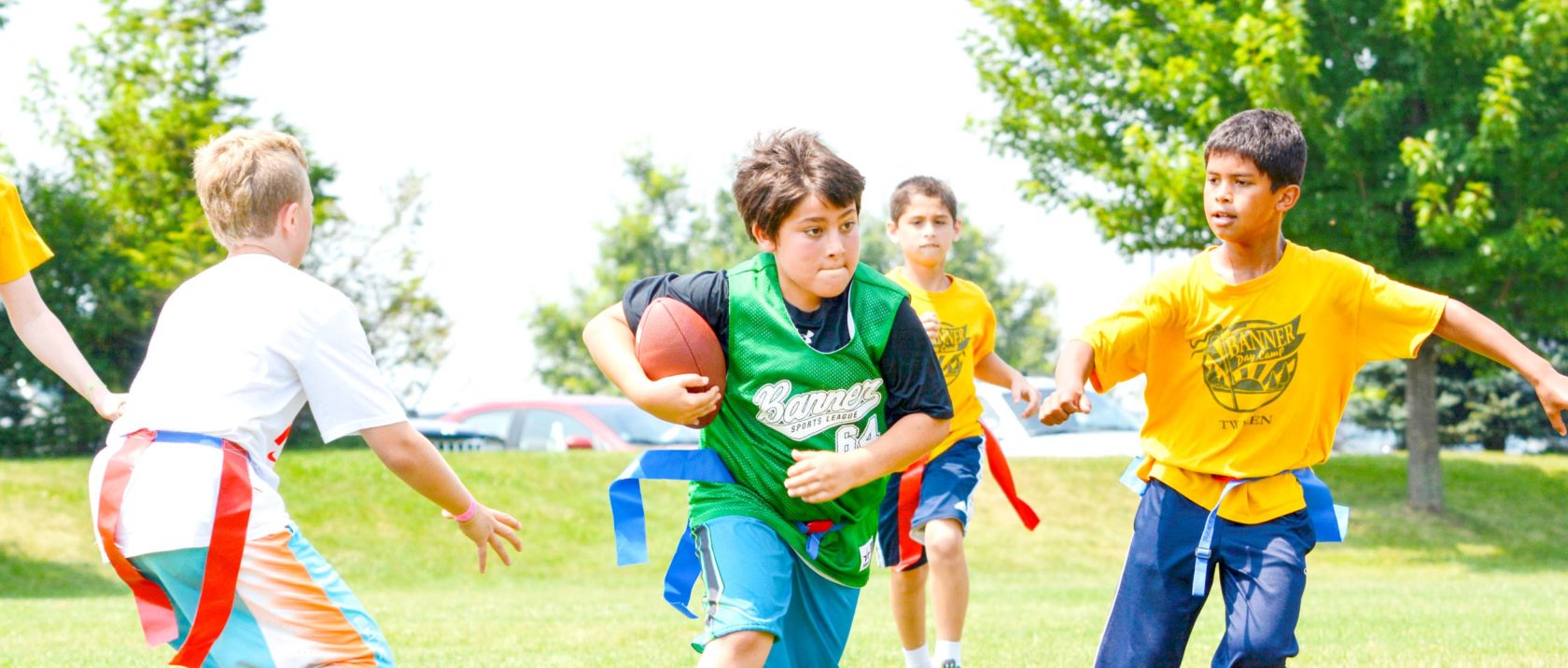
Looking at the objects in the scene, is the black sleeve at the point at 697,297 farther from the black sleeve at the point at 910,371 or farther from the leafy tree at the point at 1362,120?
the leafy tree at the point at 1362,120

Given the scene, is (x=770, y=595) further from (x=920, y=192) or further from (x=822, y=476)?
(x=920, y=192)

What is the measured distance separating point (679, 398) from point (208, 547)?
1.21m

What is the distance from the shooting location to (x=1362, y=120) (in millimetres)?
17844

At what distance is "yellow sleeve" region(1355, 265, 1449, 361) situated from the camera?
192 inches

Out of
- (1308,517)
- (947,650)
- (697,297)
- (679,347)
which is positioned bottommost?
(947,650)

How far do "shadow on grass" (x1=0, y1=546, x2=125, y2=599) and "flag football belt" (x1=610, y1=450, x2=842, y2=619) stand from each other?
12510 mm

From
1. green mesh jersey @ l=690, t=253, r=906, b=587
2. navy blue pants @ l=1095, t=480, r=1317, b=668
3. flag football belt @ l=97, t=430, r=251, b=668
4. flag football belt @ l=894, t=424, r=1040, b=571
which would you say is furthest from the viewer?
flag football belt @ l=894, t=424, r=1040, b=571

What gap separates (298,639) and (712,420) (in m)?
1.27

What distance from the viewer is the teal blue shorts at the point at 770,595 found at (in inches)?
161

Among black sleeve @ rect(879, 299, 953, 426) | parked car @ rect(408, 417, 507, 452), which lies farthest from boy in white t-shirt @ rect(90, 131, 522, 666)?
parked car @ rect(408, 417, 507, 452)

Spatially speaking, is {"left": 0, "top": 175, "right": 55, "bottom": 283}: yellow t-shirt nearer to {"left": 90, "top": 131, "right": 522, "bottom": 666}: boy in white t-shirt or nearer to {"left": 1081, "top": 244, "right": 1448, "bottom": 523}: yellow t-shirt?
{"left": 90, "top": 131, "right": 522, "bottom": 666}: boy in white t-shirt

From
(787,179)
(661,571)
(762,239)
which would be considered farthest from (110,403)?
(661,571)

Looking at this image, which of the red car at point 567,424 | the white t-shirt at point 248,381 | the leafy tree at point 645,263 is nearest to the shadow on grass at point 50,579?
the red car at point 567,424

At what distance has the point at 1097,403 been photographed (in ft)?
69.3
